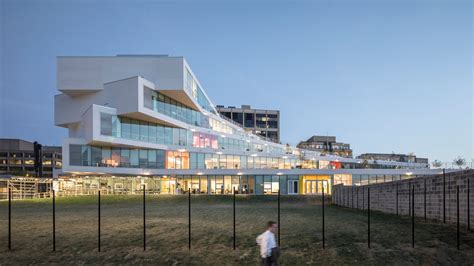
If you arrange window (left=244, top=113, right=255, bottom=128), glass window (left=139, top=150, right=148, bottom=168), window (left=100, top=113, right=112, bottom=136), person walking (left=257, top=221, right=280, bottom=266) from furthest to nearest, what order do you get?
window (left=244, top=113, right=255, bottom=128)
glass window (left=139, top=150, right=148, bottom=168)
window (left=100, top=113, right=112, bottom=136)
person walking (left=257, top=221, right=280, bottom=266)

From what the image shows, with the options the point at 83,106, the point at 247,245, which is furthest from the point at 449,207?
the point at 83,106

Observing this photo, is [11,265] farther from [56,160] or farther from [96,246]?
[56,160]

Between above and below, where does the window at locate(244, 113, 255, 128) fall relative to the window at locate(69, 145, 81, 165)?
above

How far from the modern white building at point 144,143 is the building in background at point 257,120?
→ 76381 mm

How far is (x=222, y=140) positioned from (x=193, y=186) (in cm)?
1690

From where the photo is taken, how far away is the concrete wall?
17797mm

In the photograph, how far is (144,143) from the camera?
62.0 metres

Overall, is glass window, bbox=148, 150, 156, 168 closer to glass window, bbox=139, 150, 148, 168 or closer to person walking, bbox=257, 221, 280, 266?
glass window, bbox=139, 150, 148, 168

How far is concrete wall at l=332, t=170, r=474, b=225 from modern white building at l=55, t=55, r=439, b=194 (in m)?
32.0

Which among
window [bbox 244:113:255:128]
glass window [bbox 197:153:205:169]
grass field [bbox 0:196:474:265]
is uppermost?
window [bbox 244:113:255:128]

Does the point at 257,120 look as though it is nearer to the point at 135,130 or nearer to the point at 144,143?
the point at 144,143

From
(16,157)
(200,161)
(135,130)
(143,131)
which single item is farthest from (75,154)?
(16,157)

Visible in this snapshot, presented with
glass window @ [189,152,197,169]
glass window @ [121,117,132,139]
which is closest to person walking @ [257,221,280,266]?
glass window @ [121,117,132,139]

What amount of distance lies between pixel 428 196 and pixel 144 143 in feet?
155
